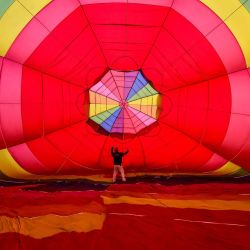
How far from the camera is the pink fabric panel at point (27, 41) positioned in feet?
14.8

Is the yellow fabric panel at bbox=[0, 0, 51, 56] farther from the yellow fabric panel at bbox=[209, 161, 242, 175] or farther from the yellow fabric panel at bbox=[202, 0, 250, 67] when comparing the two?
the yellow fabric panel at bbox=[209, 161, 242, 175]

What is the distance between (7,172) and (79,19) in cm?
206

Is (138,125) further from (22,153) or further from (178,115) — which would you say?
(22,153)

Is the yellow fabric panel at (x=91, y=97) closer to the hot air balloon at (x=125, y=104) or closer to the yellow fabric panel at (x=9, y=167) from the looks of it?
the hot air balloon at (x=125, y=104)

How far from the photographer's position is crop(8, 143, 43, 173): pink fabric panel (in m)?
5.02

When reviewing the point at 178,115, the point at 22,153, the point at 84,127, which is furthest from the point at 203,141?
the point at 22,153

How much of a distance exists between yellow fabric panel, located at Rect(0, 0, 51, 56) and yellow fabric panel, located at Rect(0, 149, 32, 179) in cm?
136

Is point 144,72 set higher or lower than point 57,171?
higher

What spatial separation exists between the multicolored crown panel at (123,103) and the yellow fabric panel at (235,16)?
1323mm

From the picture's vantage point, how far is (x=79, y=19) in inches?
182

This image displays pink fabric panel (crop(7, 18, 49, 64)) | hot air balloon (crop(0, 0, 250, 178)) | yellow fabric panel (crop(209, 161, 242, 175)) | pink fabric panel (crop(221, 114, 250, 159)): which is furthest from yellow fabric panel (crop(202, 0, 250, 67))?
pink fabric panel (crop(7, 18, 49, 64))

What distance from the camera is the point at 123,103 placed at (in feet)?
18.5

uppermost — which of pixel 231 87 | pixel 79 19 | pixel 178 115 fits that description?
pixel 79 19

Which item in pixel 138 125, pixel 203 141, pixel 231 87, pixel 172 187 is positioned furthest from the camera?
pixel 138 125
